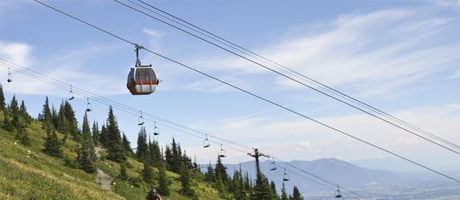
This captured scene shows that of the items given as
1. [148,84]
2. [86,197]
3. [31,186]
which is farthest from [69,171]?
[148,84]

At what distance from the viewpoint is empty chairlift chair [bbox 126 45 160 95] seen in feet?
74.0

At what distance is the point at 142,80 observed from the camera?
22625 mm

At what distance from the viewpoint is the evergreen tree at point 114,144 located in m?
97.6

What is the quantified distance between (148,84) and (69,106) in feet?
360

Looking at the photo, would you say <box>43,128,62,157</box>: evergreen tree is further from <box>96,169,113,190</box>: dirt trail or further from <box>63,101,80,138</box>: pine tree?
<box>63,101,80,138</box>: pine tree

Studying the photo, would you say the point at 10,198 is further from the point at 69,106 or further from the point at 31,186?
the point at 69,106

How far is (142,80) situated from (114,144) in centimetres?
8109

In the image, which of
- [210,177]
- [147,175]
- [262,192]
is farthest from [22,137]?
[210,177]

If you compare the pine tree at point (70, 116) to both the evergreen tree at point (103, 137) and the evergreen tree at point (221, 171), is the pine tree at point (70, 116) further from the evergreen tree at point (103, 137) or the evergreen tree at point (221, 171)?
the evergreen tree at point (221, 171)

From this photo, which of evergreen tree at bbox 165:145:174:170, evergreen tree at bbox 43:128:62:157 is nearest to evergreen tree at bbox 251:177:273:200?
evergreen tree at bbox 43:128:62:157

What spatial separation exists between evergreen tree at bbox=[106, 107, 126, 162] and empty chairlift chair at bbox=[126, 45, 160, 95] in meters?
77.5

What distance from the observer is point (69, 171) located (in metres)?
64.4

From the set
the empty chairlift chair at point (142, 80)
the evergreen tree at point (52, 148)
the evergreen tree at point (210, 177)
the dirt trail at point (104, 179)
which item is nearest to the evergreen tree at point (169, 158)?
the evergreen tree at point (210, 177)

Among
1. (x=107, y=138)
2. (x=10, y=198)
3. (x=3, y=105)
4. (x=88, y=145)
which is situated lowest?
(x=10, y=198)
